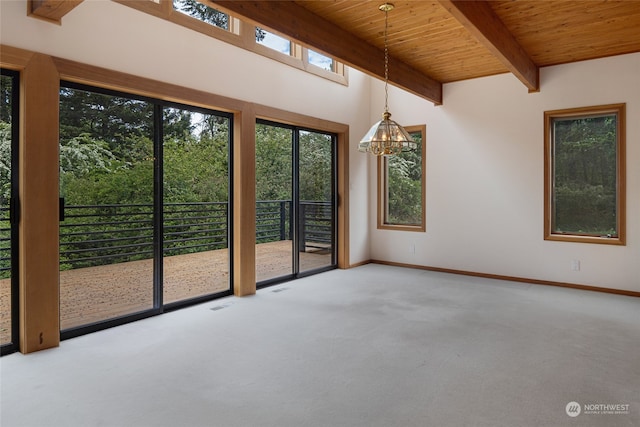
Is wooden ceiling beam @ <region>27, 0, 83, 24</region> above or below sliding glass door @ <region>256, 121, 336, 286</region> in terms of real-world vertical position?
above

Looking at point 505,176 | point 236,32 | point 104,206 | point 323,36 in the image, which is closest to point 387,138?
point 323,36

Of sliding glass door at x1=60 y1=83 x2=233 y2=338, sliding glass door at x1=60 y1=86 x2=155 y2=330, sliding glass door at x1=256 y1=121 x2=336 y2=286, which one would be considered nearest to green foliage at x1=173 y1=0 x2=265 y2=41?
sliding glass door at x1=60 y1=83 x2=233 y2=338

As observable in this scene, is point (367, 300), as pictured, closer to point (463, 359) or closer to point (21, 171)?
point (463, 359)

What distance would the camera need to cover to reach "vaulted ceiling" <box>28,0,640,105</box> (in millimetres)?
3383

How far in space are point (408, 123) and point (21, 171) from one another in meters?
5.06

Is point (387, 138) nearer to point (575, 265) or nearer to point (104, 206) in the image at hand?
point (104, 206)

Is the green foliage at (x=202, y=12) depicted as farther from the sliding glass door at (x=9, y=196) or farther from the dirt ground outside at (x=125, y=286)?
the dirt ground outside at (x=125, y=286)

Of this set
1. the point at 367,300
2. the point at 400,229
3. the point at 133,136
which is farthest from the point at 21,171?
the point at 400,229

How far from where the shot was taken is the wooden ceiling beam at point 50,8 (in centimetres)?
285

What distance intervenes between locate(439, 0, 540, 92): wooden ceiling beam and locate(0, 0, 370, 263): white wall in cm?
237

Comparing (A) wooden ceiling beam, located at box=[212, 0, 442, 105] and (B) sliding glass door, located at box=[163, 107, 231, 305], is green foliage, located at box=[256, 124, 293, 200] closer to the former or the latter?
(B) sliding glass door, located at box=[163, 107, 231, 305]

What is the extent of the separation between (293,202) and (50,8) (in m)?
3.25

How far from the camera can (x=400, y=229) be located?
6.59 m

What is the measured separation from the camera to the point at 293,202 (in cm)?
548
